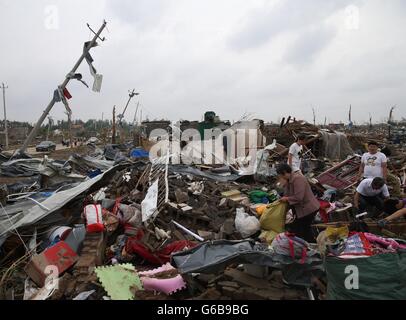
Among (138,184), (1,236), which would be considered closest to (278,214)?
(138,184)

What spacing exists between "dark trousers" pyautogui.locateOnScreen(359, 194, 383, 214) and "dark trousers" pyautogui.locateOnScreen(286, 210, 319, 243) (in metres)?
2.05

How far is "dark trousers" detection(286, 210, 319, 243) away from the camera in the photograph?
16.9 feet

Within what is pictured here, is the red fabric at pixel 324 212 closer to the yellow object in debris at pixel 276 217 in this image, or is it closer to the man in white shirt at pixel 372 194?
the man in white shirt at pixel 372 194

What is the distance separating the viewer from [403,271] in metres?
3.03

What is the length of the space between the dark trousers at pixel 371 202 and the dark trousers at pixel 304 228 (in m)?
2.05

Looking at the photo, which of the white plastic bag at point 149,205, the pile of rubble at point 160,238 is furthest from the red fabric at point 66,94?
the white plastic bag at point 149,205

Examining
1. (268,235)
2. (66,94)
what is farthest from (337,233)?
(66,94)

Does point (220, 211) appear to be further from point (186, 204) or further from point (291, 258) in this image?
point (291, 258)

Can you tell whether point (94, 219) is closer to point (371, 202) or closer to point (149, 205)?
point (149, 205)

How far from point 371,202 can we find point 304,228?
7.38 feet

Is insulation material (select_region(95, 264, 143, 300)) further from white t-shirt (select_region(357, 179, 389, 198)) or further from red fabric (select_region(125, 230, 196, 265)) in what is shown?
white t-shirt (select_region(357, 179, 389, 198))

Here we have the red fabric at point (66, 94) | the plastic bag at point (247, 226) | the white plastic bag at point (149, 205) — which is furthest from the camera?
the red fabric at point (66, 94)

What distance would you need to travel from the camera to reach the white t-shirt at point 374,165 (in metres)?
6.91

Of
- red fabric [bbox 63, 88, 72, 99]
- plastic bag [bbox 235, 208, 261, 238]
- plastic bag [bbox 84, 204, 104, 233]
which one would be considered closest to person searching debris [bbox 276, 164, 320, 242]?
plastic bag [bbox 235, 208, 261, 238]
